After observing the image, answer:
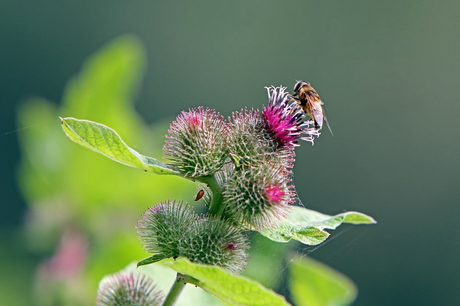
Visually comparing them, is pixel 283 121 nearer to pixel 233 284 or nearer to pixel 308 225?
pixel 308 225

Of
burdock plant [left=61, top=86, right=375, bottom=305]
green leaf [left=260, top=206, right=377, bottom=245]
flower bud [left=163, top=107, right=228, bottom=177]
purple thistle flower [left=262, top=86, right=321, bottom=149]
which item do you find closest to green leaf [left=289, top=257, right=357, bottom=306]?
green leaf [left=260, top=206, right=377, bottom=245]

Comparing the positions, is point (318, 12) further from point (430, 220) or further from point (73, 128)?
point (73, 128)

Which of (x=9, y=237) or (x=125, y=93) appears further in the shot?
(x=9, y=237)

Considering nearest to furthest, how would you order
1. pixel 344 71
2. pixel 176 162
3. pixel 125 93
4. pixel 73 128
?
pixel 73 128 → pixel 176 162 → pixel 125 93 → pixel 344 71

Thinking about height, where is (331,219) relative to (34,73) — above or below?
below

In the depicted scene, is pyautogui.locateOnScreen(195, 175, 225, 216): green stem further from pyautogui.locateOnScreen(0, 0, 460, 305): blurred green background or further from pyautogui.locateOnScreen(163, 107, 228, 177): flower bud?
pyautogui.locateOnScreen(0, 0, 460, 305): blurred green background

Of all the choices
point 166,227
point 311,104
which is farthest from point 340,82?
point 166,227

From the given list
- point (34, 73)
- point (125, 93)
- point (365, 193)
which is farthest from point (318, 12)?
point (125, 93)
